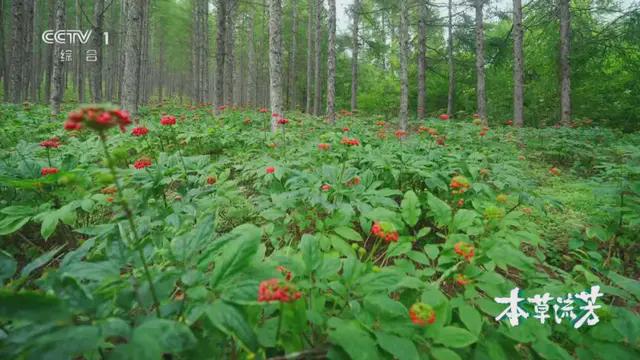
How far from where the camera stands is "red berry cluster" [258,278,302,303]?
118cm

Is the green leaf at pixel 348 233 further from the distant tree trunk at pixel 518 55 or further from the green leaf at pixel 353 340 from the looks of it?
the distant tree trunk at pixel 518 55

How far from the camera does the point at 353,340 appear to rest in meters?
1.39

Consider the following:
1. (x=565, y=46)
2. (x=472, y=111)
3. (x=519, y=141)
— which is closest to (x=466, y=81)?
(x=472, y=111)

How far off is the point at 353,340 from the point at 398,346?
19cm

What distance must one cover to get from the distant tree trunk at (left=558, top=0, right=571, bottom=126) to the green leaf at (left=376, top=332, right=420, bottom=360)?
40.9ft

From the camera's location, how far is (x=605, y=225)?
3.37 metres

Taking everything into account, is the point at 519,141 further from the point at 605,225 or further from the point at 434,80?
the point at 434,80

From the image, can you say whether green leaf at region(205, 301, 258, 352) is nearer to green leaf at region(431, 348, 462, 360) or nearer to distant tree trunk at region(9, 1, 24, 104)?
green leaf at region(431, 348, 462, 360)

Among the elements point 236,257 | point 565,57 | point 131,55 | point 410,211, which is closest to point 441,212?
point 410,211

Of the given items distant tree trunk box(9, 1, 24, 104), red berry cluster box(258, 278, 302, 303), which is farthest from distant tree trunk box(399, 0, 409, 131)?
distant tree trunk box(9, 1, 24, 104)

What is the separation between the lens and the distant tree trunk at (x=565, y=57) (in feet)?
36.6

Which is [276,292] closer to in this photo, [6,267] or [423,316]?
[423,316]

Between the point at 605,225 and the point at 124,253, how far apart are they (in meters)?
4.12

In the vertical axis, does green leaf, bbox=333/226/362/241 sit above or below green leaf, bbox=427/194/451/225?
below
